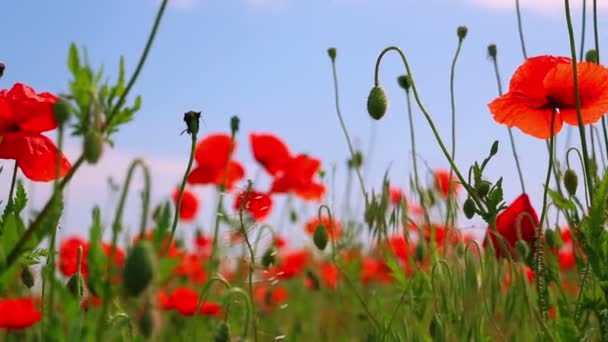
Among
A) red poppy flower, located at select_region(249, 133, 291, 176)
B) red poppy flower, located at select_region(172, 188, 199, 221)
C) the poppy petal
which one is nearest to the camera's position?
the poppy petal

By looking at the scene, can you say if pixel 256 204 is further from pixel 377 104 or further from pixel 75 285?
pixel 75 285

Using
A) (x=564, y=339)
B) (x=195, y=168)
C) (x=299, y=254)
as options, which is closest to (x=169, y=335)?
(x=195, y=168)

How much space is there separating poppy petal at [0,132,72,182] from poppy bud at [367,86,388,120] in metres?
0.59

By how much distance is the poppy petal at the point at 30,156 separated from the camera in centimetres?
150

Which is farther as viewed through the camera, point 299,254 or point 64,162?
A: point 299,254

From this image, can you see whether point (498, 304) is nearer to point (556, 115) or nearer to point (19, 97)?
point (556, 115)

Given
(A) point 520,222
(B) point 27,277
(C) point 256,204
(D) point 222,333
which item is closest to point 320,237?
(C) point 256,204

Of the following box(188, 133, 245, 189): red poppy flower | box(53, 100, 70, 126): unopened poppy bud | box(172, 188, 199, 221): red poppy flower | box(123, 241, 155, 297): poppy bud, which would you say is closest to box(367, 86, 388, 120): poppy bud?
box(53, 100, 70, 126): unopened poppy bud

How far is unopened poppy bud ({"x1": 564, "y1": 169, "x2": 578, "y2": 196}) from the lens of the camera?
6.30 feet

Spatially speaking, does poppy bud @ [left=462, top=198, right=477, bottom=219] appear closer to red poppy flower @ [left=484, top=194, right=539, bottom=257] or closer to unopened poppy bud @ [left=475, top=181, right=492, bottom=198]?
red poppy flower @ [left=484, top=194, right=539, bottom=257]

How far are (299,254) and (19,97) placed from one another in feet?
11.6

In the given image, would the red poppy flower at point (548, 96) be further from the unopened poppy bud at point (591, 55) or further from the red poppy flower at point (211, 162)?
the red poppy flower at point (211, 162)

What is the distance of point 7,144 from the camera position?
4.94 feet

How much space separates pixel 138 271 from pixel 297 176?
2.29 meters
